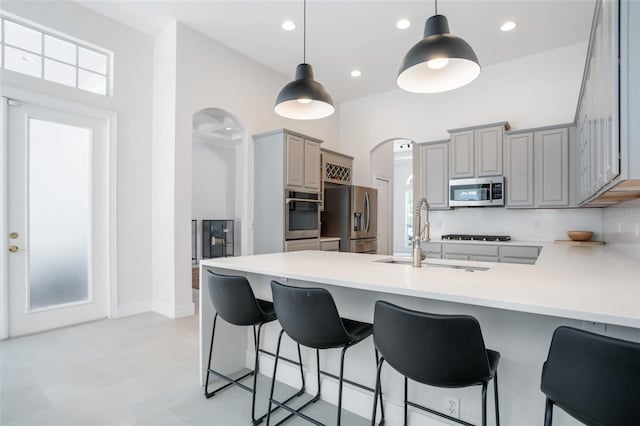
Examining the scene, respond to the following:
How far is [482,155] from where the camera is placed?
15.1ft

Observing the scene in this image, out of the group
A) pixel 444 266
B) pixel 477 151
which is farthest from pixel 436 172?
pixel 444 266

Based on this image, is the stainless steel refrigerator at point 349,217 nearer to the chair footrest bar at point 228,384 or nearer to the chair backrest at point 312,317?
the chair footrest bar at point 228,384

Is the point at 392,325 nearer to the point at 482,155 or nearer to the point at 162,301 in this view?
the point at 162,301

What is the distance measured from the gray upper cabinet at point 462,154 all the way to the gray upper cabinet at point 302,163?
6.54ft

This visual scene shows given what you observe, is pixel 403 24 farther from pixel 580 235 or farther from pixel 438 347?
pixel 438 347

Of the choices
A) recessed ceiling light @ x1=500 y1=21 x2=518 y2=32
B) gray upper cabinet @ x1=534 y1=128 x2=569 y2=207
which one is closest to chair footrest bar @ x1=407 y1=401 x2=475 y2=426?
A: gray upper cabinet @ x1=534 y1=128 x2=569 y2=207

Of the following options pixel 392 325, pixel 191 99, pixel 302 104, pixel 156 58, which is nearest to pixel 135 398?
pixel 392 325

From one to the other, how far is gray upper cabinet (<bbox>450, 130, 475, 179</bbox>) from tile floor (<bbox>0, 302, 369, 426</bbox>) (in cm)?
378

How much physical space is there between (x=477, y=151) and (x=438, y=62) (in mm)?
3119

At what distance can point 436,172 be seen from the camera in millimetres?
4988

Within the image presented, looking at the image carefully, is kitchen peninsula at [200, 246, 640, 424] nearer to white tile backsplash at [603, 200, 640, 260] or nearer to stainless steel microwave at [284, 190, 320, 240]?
white tile backsplash at [603, 200, 640, 260]

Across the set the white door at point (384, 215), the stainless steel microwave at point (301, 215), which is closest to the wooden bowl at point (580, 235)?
the stainless steel microwave at point (301, 215)

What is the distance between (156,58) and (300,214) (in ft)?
9.00

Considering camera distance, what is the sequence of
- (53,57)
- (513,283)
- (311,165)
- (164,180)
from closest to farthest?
(513,283), (53,57), (164,180), (311,165)
